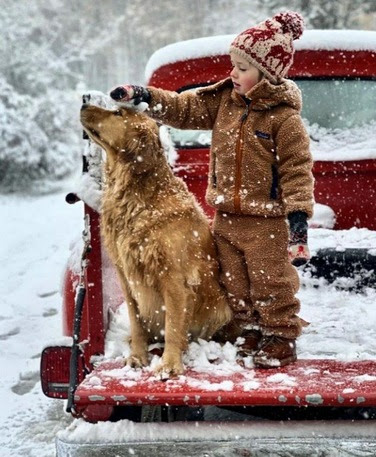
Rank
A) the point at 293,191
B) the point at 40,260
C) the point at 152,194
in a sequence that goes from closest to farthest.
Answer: the point at 293,191 < the point at 152,194 < the point at 40,260

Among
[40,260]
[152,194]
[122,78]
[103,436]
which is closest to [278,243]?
[152,194]

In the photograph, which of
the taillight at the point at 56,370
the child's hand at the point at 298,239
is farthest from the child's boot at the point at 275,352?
the taillight at the point at 56,370

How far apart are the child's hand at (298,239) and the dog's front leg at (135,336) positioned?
2.40ft

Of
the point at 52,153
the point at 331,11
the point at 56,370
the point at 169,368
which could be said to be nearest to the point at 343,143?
the point at 169,368

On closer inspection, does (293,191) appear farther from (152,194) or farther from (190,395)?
(190,395)

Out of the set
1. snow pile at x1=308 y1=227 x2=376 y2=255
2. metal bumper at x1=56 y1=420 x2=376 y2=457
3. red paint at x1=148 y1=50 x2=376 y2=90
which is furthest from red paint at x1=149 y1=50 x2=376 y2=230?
metal bumper at x1=56 y1=420 x2=376 y2=457

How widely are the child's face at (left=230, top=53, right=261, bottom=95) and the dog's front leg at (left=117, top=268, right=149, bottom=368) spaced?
3.03 ft

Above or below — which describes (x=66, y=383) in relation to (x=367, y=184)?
below

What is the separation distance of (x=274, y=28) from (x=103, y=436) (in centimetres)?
170

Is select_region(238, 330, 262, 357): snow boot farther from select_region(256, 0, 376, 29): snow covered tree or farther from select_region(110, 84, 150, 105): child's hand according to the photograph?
select_region(256, 0, 376, 29): snow covered tree

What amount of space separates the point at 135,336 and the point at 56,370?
14.5 inches

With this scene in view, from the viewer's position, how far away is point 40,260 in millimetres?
9273

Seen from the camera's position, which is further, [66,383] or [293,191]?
[66,383]

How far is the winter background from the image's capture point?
3.69 metres
